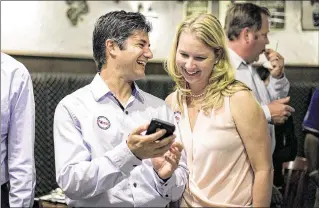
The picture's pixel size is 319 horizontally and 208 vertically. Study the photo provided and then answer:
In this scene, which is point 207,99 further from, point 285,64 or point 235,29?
point 235,29

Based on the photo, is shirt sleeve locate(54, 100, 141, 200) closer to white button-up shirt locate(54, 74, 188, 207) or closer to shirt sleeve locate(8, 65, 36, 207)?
white button-up shirt locate(54, 74, 188, 207)

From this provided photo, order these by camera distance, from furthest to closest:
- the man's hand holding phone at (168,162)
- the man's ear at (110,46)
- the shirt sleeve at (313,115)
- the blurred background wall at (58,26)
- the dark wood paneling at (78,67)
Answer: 1. the blurred background wall at (58,26)
2. the dark wood paneling at (78,67)
3. the shirt sleeve at (313,115)
4. the man's ear at (110,46)
5. the man's hand holding phone at (168,162)

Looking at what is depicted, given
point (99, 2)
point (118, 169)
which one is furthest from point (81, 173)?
point (99, 2)

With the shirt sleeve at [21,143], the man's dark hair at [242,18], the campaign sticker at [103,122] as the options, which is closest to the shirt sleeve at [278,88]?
the man's dark hair at [242,18]

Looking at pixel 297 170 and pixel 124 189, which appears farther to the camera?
pixel 297 170

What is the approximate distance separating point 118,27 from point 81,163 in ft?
1.19

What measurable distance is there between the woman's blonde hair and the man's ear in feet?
0.50

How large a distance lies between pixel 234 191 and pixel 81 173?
0.39m

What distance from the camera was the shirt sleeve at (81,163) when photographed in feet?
4.15

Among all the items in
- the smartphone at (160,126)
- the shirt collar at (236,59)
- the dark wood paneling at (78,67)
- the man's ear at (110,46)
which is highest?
the man's ear at (110,46)

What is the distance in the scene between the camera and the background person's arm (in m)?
1.36

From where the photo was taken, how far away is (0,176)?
1462 mm

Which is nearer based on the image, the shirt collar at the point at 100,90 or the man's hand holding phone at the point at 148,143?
the man's hand holding phone at the point at 148,143

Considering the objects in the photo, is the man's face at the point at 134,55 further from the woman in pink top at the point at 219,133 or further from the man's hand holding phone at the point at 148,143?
the man's hand holding phone at the point at 148,143
